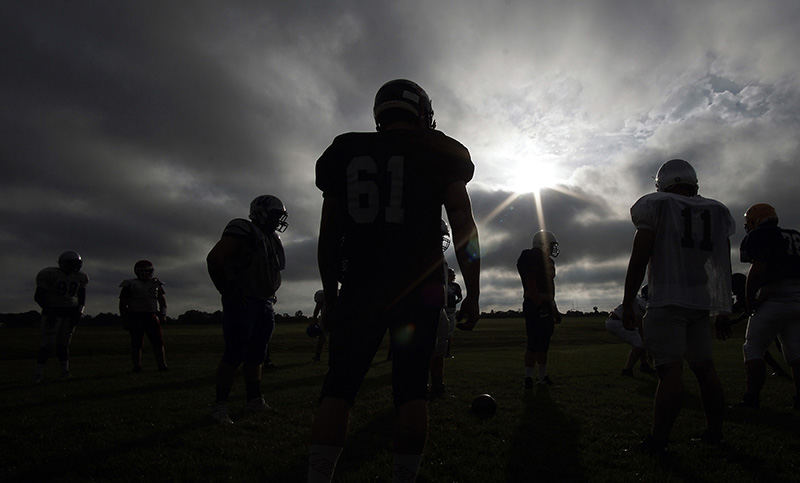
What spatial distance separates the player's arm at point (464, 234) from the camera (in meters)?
2.67

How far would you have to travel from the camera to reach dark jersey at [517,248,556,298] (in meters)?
8.46

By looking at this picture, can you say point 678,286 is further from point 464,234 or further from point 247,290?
point 247,290

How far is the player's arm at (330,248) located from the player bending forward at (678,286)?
2988 millimetres

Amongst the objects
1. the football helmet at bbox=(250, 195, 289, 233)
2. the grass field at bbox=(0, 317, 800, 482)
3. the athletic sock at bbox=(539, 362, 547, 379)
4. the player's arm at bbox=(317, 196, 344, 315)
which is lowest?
the grass field at bbox=(0, 317, 800, 482)

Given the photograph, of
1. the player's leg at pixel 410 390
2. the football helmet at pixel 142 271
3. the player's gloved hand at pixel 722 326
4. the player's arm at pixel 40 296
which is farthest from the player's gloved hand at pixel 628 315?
the player's arm at pixel 40 296

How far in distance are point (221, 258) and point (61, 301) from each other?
811 cm

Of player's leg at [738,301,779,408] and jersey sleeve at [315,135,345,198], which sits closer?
jersey sleeve at [315,135,345,198]

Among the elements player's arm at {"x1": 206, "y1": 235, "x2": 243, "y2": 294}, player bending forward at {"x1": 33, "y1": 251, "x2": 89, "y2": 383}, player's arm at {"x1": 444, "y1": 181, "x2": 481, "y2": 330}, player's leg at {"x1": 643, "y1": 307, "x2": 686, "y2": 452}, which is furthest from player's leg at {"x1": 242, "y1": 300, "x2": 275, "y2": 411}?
player bending forward at {"x1": 33, "y1": 251, "x2": 89, "y2": 383}

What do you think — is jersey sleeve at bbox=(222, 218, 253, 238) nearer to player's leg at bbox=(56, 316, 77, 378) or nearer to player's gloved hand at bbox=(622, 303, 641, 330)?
player's gloved hand at bbox=(622, 303, 641, 330)

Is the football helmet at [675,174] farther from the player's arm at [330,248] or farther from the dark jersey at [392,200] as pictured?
the player's arm at [330,248]

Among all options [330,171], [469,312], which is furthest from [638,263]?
[330,171]

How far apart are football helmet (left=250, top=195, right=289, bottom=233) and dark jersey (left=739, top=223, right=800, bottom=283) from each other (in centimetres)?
653

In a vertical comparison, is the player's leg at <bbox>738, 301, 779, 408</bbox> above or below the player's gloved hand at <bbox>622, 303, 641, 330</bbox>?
below

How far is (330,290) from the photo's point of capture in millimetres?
2705
